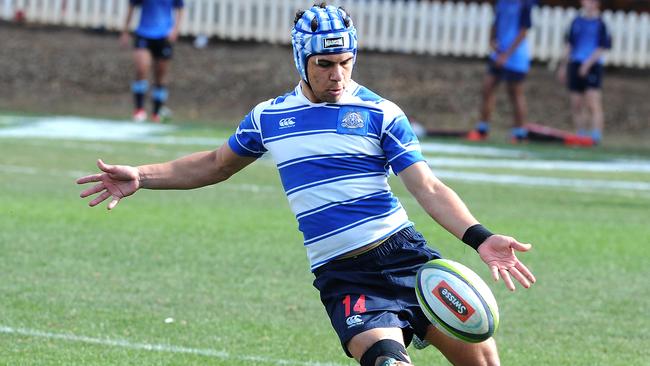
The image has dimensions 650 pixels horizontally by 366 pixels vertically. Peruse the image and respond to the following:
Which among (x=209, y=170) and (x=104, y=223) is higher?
(x=209, y=170)

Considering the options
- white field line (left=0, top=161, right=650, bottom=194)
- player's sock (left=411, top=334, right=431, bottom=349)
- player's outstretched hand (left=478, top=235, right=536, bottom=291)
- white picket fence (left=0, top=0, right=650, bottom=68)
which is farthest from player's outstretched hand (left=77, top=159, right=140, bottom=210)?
white picket fence (left=0, top=0, right=650, bottom=68)

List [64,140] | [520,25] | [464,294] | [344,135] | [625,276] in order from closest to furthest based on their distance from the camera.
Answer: [464,294] < [344,135] < [625,276] < [64,140] < [520,25]

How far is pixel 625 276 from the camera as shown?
403 inches

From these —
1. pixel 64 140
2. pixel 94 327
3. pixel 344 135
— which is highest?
pixel 344 135

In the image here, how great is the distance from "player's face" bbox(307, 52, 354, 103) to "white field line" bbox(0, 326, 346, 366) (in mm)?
1979

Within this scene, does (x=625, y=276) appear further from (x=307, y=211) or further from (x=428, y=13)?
(x=428, y=13)

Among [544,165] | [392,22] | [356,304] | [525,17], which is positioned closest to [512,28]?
[525,17]

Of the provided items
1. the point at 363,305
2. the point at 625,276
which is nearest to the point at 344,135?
the point at 363,305

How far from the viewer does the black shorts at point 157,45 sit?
21.6 metres

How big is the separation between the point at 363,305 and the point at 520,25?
52.6 feet

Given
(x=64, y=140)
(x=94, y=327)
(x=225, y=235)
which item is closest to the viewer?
(x=94, y=327)

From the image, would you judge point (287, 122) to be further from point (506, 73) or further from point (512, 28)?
point (512, 28)

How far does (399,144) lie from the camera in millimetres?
5777

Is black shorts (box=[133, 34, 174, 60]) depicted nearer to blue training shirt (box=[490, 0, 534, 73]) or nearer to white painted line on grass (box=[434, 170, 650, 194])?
blue training shirt (box=[490, 0, 534, 73])
